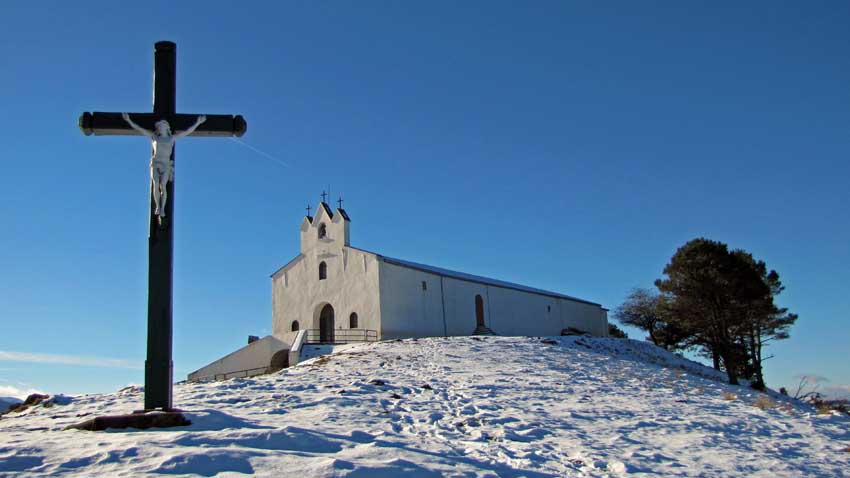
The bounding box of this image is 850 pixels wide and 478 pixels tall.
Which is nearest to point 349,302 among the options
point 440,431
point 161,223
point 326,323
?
point 326,323

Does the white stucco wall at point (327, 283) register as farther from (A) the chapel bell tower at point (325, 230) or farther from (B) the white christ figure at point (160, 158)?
(B) the white christ figure at point (160, 158)

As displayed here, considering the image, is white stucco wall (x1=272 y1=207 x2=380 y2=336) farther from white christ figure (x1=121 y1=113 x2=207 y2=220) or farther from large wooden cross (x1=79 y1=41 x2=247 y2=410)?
white christ figure (x1=121 y1=113 x2=207 y2=220)

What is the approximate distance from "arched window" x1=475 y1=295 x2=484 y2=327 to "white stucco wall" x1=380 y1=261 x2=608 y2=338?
0.22m

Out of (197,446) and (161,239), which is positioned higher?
(161,239)

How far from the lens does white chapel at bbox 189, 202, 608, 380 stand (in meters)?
31.8

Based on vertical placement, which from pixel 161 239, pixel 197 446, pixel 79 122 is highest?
pixel 79 122

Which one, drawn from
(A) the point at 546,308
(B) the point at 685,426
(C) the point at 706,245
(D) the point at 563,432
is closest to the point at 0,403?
(D) the point at 563,432

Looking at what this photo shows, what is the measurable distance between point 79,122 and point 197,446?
18.1 ft

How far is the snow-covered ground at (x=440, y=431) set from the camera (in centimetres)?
732

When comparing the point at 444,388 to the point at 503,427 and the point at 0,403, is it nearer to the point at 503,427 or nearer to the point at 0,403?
the point at 503,427

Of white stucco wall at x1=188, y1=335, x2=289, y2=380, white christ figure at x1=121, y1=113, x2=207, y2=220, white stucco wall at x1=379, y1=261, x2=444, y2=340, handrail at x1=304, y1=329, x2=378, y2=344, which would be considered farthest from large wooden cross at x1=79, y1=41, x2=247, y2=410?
white stucco wall at x1=379, y1=261, x2=444, y2=340

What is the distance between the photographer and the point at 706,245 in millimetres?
36688

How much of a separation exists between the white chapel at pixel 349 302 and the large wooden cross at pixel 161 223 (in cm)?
2042

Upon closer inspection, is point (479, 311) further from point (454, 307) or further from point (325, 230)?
point (325, 230)
